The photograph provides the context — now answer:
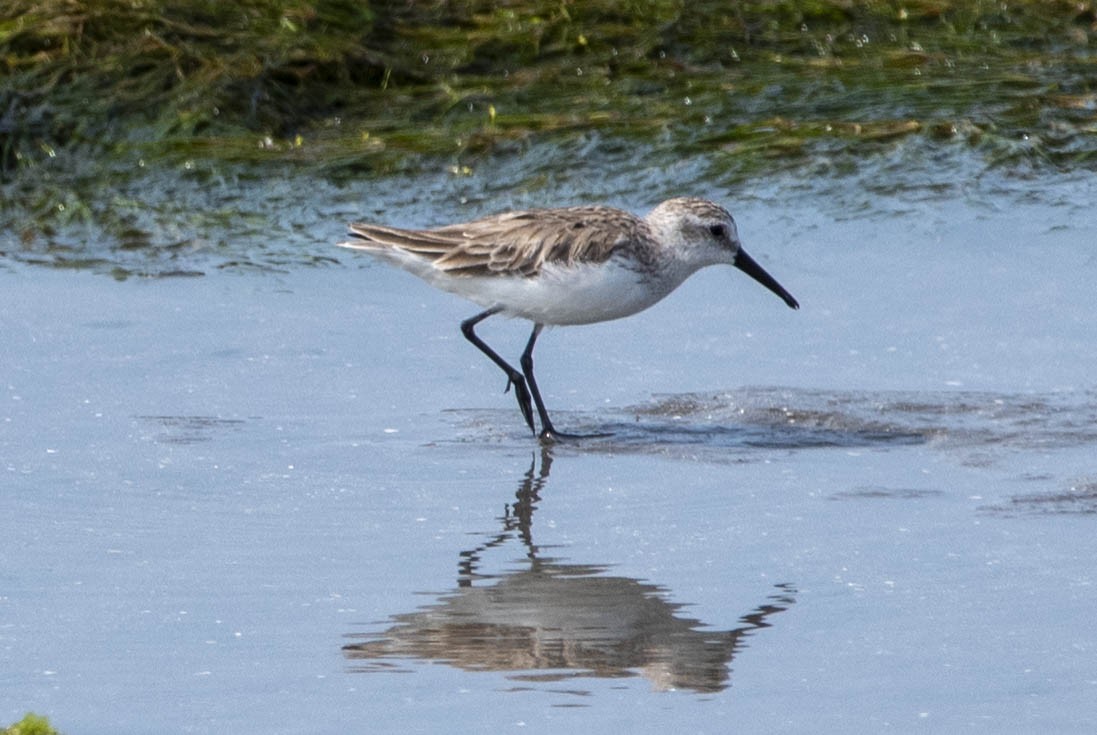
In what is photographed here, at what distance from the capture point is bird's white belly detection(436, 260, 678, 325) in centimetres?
673

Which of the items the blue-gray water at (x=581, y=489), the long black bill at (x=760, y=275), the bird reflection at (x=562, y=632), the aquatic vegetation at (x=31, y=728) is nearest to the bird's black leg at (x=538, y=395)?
the blue-gray water at (x=581, y=489)

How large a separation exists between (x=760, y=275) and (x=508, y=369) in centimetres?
108

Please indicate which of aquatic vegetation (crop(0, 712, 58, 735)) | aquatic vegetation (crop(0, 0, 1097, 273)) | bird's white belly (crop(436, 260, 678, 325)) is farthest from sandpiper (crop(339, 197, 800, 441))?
aquatic vegetation (crop(0, 712, 58, 735))

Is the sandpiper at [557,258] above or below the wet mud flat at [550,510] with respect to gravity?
above

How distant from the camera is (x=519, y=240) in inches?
272

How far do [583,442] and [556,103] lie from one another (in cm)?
362

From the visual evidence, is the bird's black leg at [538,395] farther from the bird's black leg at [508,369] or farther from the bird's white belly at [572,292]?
the bird's white belly at [572,292]

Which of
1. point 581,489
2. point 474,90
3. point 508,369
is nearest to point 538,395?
point 508,369

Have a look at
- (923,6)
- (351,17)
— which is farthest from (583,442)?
(923,6)

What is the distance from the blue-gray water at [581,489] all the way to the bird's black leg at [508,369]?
0.08m

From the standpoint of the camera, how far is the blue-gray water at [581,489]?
421cm

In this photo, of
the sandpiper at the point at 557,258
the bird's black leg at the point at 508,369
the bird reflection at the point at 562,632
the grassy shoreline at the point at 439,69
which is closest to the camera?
the bird reflection at the point at 562,632

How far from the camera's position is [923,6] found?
1050 cm

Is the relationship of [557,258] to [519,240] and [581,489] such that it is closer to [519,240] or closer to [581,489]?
[519,240]
